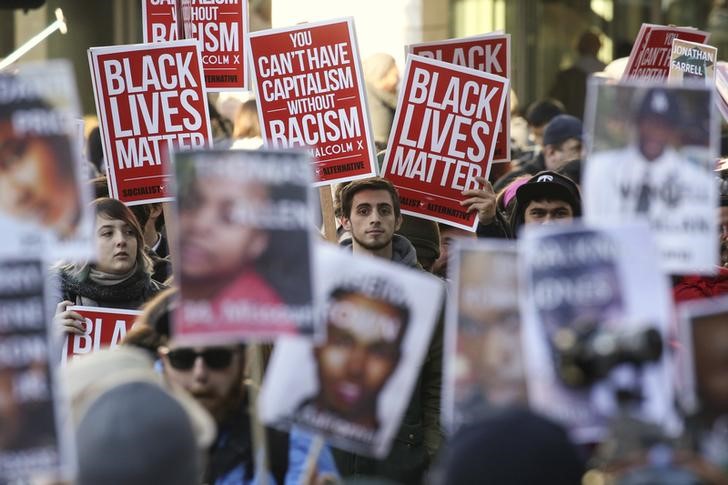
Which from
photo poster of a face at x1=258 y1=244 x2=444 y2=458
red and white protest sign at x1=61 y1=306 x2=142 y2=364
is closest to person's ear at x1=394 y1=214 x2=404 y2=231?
red and white protest sign at x1=61 y1=306 x2=142 y2=364

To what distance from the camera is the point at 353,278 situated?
4340mm

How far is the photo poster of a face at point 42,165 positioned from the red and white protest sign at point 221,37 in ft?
15.3

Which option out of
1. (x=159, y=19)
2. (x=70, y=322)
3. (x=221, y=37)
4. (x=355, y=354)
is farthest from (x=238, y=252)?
(x=159, y=19)

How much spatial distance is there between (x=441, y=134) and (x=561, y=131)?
2549mm

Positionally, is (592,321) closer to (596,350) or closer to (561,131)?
(596,350)

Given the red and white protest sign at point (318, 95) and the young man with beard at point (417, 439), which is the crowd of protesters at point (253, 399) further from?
the red and white protest sign at point (318, 95)

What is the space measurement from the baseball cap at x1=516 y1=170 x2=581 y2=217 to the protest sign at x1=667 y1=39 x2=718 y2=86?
119cm

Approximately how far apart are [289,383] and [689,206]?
1.07m

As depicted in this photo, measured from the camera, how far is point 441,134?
26.1ft

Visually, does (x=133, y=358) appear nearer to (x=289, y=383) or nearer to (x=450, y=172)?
(x=289, y=383)

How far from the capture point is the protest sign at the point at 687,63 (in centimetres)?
800

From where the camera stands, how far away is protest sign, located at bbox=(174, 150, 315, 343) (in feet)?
14.0

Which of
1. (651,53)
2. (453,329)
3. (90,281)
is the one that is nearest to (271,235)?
(453,329)

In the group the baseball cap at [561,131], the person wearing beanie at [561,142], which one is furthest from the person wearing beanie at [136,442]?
the baseball cap at [561,131]
